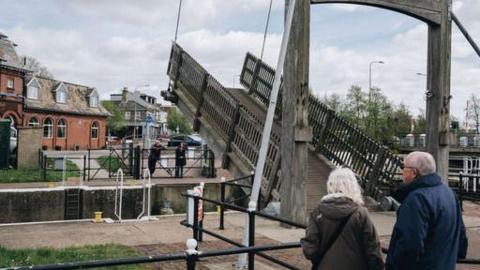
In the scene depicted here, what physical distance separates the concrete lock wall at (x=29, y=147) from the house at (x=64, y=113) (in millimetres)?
24655

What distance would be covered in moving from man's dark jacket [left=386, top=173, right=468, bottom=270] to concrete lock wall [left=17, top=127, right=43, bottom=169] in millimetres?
25903

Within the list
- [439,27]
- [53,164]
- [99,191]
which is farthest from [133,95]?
[439,27]

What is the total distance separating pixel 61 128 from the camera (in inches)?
2244

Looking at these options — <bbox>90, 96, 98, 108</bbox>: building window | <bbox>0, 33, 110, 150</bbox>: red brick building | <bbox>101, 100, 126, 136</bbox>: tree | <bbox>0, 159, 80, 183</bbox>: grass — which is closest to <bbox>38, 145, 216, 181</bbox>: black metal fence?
<bbox>0, 159, 80, 183</bbox>: grass

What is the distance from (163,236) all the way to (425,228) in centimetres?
747

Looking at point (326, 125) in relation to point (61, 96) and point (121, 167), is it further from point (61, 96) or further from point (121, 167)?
point (61, 96)

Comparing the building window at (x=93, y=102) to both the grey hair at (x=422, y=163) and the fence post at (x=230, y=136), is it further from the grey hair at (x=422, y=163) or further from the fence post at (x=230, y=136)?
the grey hair at (x=422, y=163)

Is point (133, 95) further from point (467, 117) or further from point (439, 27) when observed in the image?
point (439, 27)

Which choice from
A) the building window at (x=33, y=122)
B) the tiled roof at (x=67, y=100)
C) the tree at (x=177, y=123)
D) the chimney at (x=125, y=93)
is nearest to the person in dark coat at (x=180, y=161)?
the tiled roof at (x=67, y=100)

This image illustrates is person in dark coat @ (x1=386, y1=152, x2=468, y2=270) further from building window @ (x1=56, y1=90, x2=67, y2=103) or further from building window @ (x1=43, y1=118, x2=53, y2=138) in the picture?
building window @ (x1=56, y1=90, x2=67, y2=103)

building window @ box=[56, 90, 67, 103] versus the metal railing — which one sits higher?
building window @ box=[56, 90, 67, 103]

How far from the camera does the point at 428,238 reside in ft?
12.4

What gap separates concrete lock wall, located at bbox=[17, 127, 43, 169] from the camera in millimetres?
27047

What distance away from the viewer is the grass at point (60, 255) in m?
7.87
